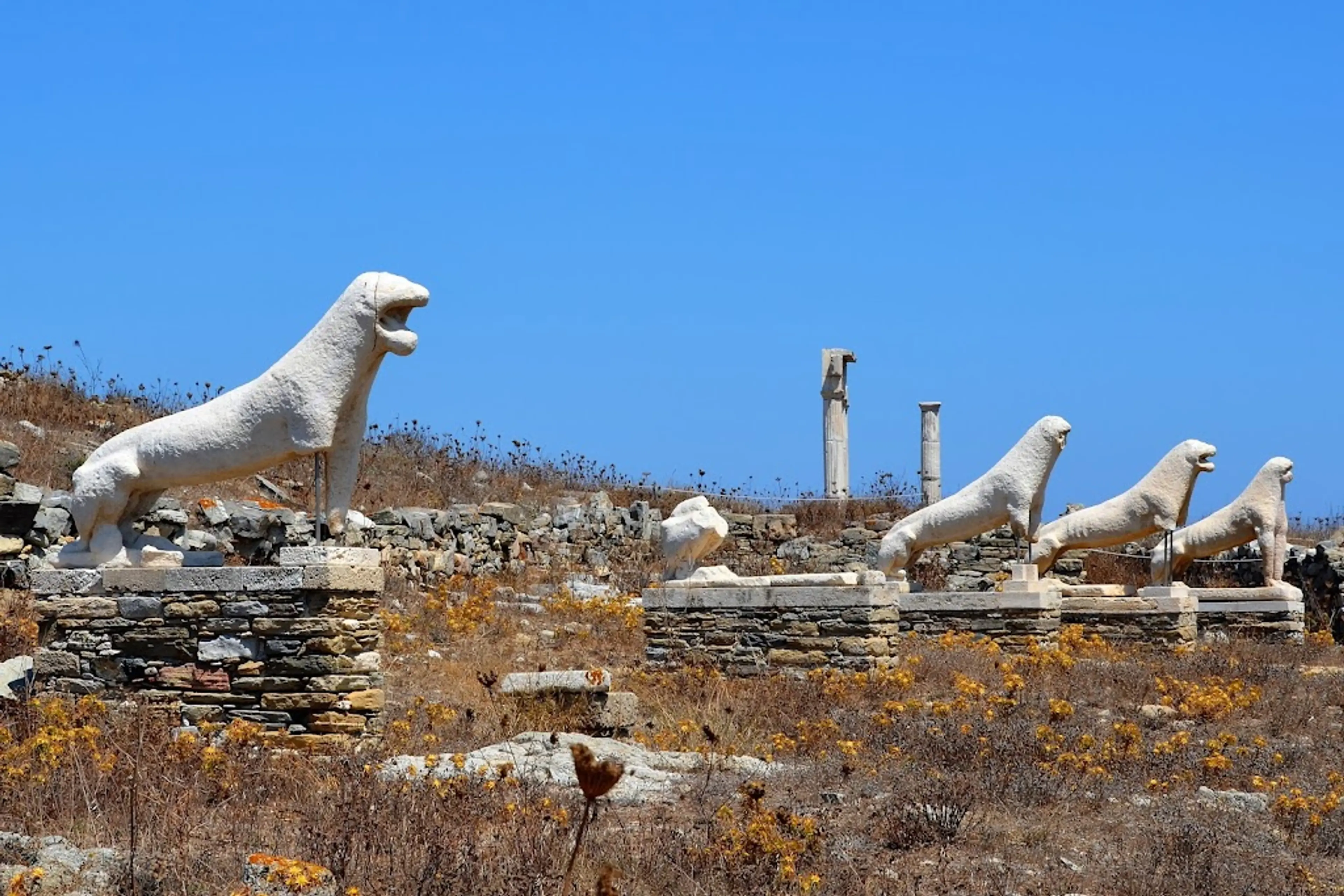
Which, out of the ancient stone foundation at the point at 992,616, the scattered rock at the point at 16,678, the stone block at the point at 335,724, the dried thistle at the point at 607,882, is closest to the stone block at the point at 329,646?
the stone block at the point at 335,724

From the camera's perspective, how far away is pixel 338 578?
9.40 metres

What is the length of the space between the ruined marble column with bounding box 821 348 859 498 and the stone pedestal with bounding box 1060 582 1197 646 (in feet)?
35.1

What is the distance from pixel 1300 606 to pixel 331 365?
13180 millimetres

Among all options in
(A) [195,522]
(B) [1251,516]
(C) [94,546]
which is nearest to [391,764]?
(C) [94,546]

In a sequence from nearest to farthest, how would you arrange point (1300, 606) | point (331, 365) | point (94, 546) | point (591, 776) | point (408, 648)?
point (591, 776) < point (331, 365) < point (94, 546) < point (408, 648) < point (1300, 606)

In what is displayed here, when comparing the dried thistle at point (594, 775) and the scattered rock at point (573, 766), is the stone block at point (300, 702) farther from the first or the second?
the dried thistle at point (594, 775)

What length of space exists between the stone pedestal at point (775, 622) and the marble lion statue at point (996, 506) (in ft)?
9.76

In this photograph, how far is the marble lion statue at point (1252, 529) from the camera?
18391 millimetres

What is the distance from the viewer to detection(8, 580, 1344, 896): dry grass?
633cm

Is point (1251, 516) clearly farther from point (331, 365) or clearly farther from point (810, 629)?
point (331, 365)

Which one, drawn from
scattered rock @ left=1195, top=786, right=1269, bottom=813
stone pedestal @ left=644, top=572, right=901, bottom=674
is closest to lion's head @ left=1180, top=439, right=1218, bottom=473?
stone pedestal @ left=644, top=572, right=901, bottom=674

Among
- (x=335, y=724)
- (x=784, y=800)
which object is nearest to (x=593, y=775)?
(x=784, y=800)

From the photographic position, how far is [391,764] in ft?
27.9

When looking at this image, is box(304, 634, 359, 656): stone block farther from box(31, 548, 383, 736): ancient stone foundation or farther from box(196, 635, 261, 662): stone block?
box(196, 635, 261, 662): stone block
